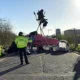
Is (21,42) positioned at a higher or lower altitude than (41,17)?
lower

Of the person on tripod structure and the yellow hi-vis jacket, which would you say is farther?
the person on tripod structure

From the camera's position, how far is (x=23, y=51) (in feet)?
47.6

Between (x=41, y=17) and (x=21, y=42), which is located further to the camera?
(x=41, y=17)

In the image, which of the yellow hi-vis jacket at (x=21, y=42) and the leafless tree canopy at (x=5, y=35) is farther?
the leafless tree canopy at (x=5, y=35)

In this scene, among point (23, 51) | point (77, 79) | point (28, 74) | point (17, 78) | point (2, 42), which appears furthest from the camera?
point (2, 42)

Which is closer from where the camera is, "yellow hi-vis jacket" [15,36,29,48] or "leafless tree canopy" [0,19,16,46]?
"yellow hi-vis jacket" [15,36,29,48]

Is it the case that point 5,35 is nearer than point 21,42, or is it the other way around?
point 21,42

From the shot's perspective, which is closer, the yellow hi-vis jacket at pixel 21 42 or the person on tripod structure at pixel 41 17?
the yellow hi-vis jacket at pixel 21 42

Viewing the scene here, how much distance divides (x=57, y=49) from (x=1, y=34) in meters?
14.8

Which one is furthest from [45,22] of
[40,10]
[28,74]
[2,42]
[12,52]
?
[28,74]

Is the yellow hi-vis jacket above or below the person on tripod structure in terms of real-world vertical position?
below

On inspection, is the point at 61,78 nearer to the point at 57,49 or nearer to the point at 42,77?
the point at 42,77

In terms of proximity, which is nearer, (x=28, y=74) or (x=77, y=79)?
(x=77, y=79)

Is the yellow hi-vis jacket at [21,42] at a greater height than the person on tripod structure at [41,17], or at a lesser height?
lesser
